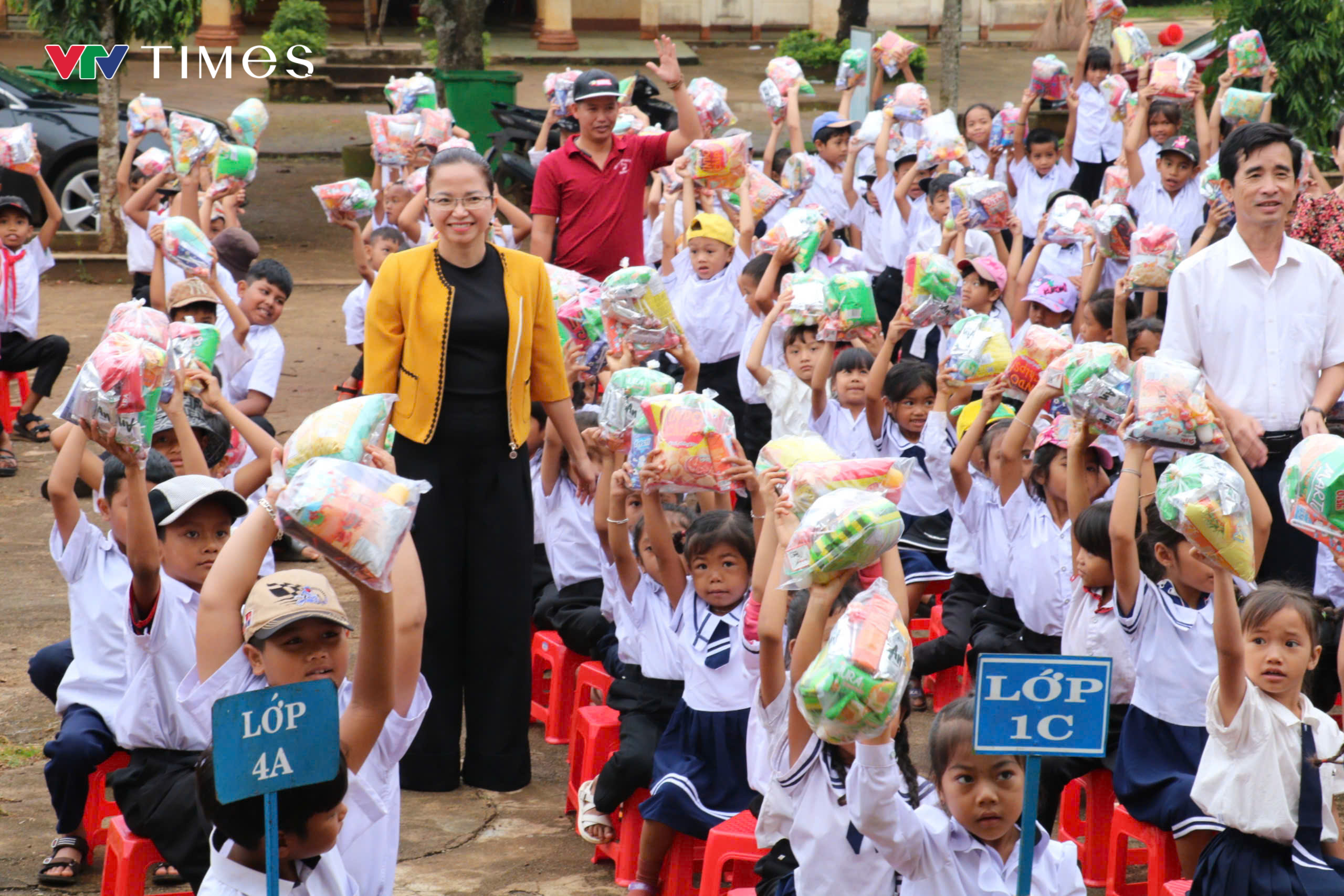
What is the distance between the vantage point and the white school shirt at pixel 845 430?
6.21 meters

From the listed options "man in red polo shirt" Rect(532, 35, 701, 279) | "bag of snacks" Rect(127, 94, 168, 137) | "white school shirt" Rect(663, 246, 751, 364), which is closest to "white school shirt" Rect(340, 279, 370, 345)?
"man in red polo shirt" Rect(532, 35, 701, 279)

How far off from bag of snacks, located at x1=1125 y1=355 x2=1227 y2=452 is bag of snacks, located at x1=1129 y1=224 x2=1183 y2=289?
289cm

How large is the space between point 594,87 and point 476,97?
8304 millimetres

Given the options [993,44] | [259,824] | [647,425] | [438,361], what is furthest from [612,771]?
[993,44]

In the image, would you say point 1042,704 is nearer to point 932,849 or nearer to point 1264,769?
point 932,849

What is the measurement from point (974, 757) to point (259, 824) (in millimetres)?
1302

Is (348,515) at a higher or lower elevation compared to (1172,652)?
higher

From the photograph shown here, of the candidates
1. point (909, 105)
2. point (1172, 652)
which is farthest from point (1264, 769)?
point (909, 105)

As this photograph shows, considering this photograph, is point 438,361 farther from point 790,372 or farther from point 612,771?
point 790,372

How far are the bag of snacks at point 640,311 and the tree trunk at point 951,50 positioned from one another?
31.9ft

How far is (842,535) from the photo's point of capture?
2.86 m

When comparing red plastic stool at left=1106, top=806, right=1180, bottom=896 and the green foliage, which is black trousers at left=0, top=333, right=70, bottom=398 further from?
the green foliage

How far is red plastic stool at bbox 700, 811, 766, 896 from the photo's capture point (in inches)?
150

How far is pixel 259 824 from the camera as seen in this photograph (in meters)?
2.71
